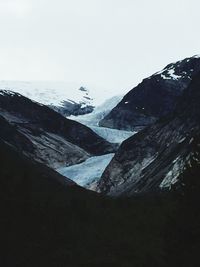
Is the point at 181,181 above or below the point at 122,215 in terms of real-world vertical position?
above

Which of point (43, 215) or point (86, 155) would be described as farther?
point (86, 155)

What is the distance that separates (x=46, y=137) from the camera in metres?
182

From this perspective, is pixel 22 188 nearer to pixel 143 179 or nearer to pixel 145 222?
pixel 145 222

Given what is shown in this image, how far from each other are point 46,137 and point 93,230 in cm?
12026

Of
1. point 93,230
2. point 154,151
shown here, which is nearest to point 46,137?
point 154,151

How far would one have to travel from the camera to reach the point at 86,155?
592ft

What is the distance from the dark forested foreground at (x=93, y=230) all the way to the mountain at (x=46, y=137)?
302 feet

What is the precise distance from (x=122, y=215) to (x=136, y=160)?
66208 mm

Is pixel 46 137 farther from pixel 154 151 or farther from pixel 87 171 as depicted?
pixel 154 151

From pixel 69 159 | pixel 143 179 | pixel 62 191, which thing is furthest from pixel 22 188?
pixel 69 159

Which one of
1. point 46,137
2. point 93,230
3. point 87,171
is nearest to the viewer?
point 93,230

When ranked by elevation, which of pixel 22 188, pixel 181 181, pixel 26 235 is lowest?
pixel 26 235

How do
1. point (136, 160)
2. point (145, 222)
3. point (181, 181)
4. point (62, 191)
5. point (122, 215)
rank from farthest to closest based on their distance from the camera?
point (136, 160), point (62, 191), point (122, 215), point (145, 222), point (181, 181)

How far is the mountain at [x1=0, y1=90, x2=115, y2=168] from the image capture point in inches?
6614
